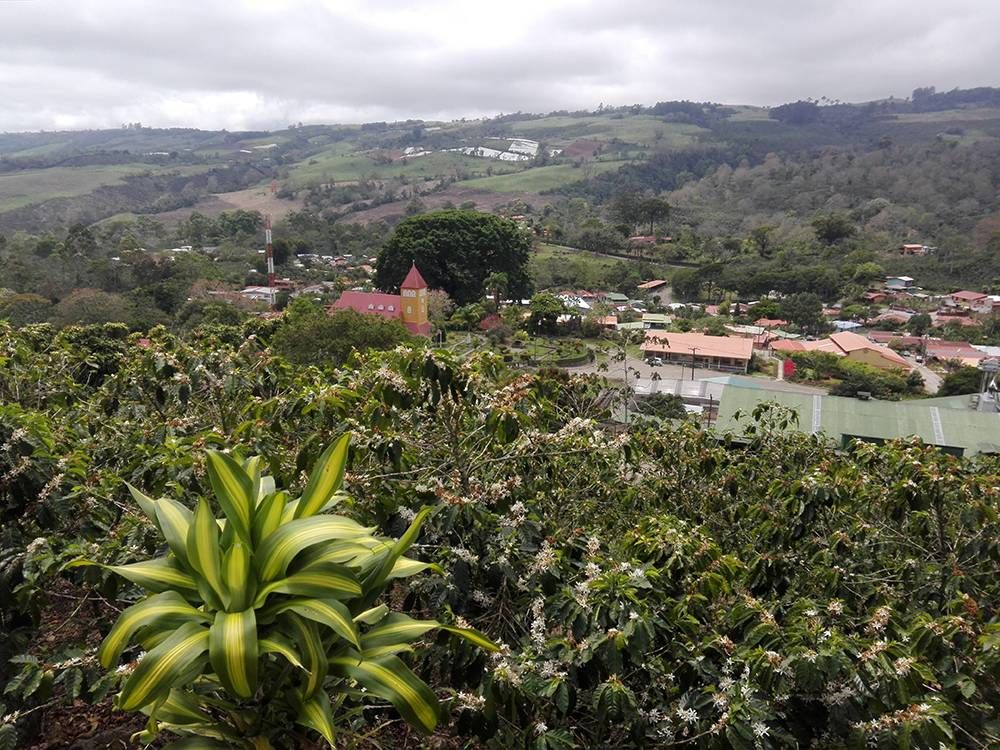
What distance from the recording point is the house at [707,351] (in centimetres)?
2853

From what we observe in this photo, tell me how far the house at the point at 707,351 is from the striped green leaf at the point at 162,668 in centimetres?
2759

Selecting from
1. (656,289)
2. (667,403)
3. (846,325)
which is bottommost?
(846,325)

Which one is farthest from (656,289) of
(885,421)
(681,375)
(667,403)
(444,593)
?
(444,593)

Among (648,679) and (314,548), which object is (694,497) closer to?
(648,679)

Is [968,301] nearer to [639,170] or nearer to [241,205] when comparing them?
[639,170]

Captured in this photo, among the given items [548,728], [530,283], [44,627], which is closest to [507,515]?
[548,728]

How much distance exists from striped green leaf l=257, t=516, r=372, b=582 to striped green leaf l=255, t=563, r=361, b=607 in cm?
4

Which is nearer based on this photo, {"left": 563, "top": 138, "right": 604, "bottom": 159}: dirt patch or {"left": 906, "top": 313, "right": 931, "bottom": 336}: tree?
{"left": 906, "top": 313, "right": 931, "bottom": 336}: tree

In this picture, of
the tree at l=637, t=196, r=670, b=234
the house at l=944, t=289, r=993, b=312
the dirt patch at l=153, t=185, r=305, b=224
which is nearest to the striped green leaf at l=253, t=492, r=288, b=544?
the house at l=944, t=289, r=993, b=312

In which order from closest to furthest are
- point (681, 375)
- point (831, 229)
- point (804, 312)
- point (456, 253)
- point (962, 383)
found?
point (962, 383) → point (681, 375) → point (456, 253) → point (804, 312) → point (831, 229)

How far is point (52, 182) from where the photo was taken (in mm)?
93812

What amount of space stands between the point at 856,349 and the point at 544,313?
47.3 ft

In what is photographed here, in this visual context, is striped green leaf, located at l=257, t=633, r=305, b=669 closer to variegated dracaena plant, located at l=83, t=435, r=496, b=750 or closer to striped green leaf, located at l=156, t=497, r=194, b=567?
variegated dracaena plant, located at l=83, t=435, r=496, b=750

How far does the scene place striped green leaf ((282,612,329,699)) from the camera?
1650mm
